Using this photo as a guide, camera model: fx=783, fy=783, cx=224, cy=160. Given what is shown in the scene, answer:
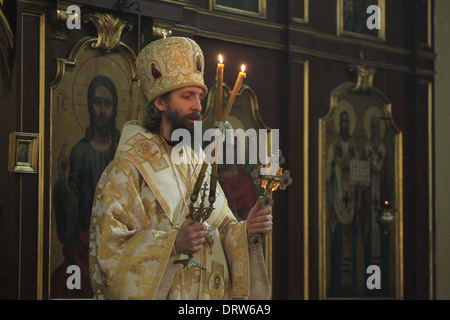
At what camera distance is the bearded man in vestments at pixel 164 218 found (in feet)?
14.0

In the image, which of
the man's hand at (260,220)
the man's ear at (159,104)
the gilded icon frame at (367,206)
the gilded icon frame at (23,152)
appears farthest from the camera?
the gilded icon frame at (367,206)

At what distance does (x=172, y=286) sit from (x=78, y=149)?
2.78 meters

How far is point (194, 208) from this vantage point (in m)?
4.02

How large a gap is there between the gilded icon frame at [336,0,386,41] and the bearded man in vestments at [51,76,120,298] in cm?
337

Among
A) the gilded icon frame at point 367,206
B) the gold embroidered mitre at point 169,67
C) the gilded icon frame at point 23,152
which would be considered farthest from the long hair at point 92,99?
the gilded icon frame at point 367,206

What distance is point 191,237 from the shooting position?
4055 mm

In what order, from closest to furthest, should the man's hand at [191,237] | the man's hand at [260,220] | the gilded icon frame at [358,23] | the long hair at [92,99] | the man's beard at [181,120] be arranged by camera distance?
the man's hand at [191,237]
the man's hand at [260,220]
the man's beard at [181,120]
the long hair at [92,99]
the gilded icon frame at [358,23]

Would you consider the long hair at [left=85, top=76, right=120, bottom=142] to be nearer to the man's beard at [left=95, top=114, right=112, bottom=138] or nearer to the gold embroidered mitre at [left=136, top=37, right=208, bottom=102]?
the man's beard at [left=95, top=114, right=112, bottom=138]

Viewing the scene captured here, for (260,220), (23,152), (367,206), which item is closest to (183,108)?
(260,220)

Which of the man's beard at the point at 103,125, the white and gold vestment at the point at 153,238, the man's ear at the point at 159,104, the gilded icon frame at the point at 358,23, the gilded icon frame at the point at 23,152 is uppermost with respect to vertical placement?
the gilded icon frame at the point at 358,23

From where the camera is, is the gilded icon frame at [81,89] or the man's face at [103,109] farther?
the man's face at [103,109]

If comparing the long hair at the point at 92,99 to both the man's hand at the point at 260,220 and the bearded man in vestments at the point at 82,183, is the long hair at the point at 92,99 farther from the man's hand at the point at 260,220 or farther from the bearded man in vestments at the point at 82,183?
the man's hand at the point at 260,220

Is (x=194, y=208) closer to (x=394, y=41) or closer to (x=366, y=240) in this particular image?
(x=366, y=240)
